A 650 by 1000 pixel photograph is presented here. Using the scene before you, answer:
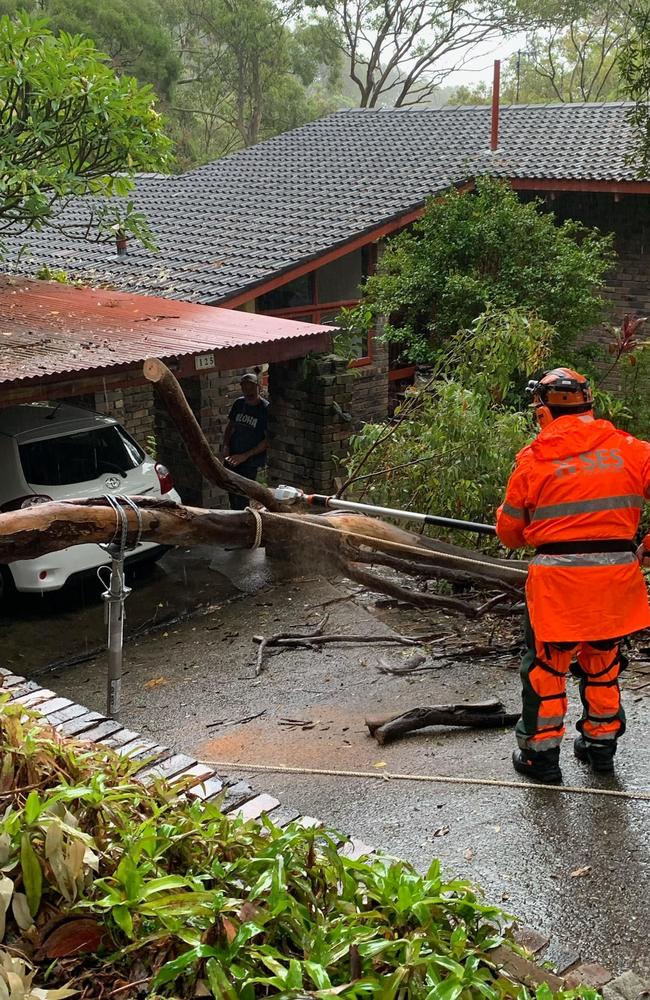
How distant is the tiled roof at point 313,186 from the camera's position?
1460 cm

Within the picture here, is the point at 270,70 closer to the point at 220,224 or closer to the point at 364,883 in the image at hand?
the point at 220,224

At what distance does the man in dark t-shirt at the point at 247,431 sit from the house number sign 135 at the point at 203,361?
51.9 inches

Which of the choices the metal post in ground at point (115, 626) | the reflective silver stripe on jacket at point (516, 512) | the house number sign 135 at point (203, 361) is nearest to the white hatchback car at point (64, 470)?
the house number sign 135 at point (203, 361)

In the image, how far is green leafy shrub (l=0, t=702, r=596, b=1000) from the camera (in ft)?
8.47

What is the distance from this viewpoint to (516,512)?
197 inches

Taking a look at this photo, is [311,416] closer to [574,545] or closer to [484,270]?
[484,270]

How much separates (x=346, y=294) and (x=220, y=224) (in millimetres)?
2320

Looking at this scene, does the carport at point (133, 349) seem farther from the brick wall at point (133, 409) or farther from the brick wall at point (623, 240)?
the brick wall at point (623, 240)

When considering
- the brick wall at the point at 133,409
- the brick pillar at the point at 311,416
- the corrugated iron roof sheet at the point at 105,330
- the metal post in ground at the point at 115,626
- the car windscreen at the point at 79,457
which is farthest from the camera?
the brick wall at the point at 133,409

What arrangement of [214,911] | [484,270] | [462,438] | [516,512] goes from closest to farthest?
[214,911]
[516,512]
[462,438]
[484,270]

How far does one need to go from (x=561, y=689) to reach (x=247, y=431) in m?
6.33

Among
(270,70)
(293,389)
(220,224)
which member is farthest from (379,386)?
(270,70)

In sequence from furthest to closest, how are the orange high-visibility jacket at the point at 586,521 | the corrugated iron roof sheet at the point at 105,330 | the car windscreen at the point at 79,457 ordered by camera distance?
the car windscreen at the point at 79,457 → the corrugated iron roof sheet at the point at 105,330 → the orange high-visibility jacket at the point at 586,521

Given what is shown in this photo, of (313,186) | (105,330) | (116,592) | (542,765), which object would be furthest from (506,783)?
(313,186)
